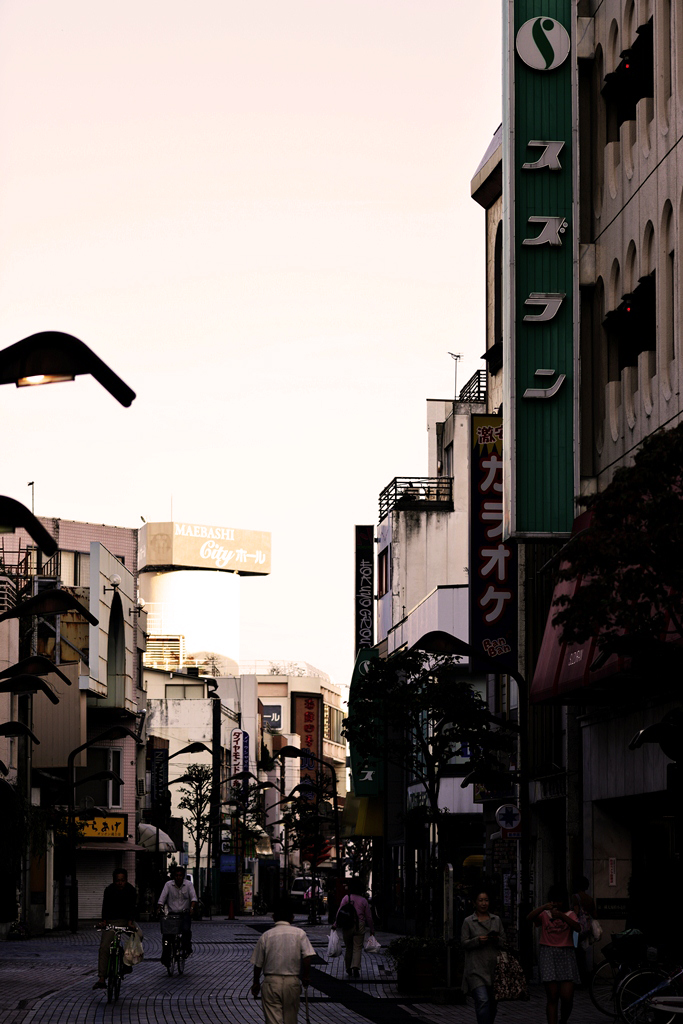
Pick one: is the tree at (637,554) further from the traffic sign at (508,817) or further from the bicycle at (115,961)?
the traffic sign at (508,817)

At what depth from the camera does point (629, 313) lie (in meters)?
29.2

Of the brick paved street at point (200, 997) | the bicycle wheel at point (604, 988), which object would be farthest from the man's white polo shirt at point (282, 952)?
the brick paved street at point (200, 997)

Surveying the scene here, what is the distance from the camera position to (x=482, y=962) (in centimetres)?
1900

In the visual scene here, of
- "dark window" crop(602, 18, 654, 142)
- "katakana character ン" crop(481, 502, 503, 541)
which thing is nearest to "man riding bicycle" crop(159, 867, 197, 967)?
"katakana character ン" crop(481, 502, 503, 541)

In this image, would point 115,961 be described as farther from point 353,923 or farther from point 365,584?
point 365,584

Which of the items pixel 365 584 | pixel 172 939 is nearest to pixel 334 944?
pixel 172 939

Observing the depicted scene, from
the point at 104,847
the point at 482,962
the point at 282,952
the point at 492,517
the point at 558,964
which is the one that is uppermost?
the point at 492,517

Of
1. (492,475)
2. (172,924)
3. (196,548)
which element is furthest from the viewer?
(196,548)

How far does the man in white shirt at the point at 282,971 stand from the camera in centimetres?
1589

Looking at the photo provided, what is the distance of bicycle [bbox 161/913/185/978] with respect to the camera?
3116cm

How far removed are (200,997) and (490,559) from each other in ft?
49.8

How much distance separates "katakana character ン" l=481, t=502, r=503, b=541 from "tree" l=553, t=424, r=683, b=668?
21.0 meters

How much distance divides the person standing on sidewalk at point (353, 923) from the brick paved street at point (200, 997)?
36 cm

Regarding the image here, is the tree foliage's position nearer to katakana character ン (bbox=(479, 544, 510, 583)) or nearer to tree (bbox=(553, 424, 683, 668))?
katakana character ン (bbox=(479, 544, 510, 583))
